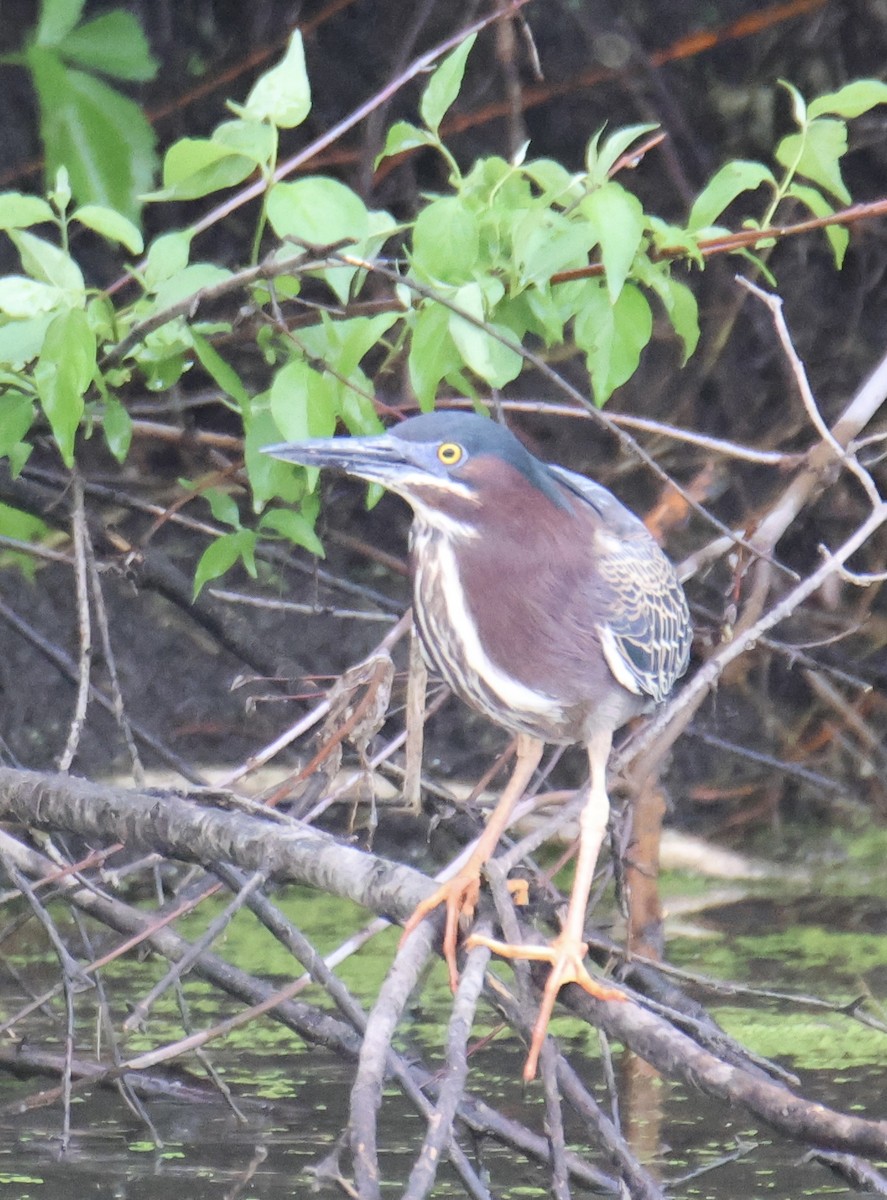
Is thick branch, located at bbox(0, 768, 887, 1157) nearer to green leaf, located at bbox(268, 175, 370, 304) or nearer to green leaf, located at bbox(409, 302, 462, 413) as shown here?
green leaf, located at bbox(409, 302, 462, 413)

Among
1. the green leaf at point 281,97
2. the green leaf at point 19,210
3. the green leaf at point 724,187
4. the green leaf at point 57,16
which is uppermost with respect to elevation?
the green leaf at point 57,16

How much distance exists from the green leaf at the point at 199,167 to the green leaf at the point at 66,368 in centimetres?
16

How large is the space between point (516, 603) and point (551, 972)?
0.39m

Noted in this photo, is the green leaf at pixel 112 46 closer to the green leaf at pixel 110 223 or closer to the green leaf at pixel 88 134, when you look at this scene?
the green leaf at pixel 88 134

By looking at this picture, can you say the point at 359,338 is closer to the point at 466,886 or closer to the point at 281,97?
the point at 281,97

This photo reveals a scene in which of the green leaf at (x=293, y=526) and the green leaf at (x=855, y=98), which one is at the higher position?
the green leaf at (x=855, y=98)

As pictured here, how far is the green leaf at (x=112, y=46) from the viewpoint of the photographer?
251 cm

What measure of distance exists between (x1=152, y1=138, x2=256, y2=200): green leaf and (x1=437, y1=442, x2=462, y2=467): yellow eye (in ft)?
1.08

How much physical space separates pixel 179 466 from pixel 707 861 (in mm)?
1511

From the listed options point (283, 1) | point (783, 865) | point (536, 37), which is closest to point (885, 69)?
point (536, 37)

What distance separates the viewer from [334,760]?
1.80m

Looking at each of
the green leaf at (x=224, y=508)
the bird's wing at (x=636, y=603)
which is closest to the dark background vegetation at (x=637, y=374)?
the bird's wing at (x=636, y=603)

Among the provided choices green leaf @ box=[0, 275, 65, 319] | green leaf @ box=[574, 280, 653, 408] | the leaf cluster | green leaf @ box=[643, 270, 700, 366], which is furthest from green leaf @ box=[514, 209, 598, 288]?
green leaf @ box=[0, 275, 65, 319]

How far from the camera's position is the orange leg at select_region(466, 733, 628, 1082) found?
1494 mm
